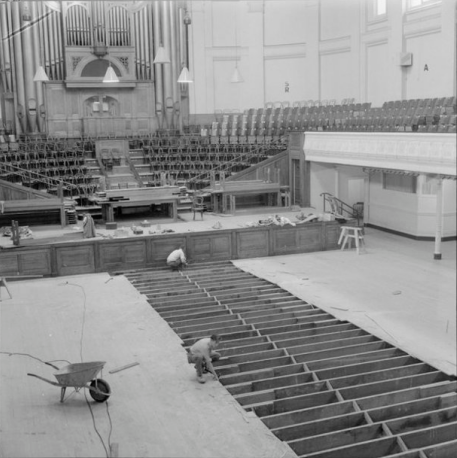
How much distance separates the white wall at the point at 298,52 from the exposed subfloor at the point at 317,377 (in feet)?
28.3

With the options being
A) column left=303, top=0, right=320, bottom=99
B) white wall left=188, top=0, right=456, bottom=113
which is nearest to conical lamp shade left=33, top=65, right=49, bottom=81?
white wall left=188, top=0, right=456, bottom=113

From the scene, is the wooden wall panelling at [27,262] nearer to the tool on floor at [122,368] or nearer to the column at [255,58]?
the tool on floor at [122,368]

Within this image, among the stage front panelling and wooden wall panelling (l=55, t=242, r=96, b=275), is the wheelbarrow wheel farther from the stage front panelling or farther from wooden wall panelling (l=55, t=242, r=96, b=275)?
wooden wall panelling (l=55, t=242, r=96, b=275)

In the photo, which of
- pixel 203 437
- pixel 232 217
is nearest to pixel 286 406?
pixel 203 437

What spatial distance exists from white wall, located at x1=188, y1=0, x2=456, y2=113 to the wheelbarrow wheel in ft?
39.4

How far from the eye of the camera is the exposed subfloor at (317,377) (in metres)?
5.76

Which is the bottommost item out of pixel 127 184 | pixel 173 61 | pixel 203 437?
pixel 203 437

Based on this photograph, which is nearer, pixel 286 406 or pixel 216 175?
pixel 286 406

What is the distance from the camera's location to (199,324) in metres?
9.23

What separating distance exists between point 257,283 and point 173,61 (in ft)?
37.7

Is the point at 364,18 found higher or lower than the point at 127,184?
higher

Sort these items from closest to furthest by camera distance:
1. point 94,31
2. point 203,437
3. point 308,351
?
point 203,437
point 308,351
point 94,31

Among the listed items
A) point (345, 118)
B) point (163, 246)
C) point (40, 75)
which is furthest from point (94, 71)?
point (163, 246)

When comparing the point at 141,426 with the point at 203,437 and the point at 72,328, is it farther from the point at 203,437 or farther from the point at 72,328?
the point at 72,328
